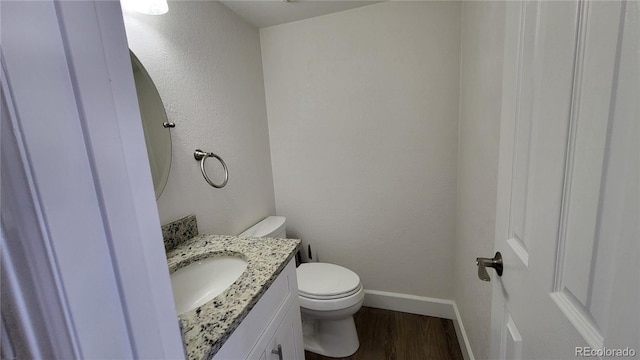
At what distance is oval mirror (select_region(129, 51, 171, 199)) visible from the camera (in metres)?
1.04

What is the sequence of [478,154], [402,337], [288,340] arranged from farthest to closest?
[402,337]
[478,154]
[288,340]

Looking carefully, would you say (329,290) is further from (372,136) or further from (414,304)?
(372,136)

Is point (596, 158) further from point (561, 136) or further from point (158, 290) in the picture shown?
point (158, 290)

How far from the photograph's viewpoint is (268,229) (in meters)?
→ 1.65

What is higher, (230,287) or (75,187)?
(75,187)

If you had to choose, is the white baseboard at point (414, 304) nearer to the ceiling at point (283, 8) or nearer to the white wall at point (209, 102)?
the white wall at point (209, 102)

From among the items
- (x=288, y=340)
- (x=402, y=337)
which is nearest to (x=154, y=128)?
(x=288, y=340)

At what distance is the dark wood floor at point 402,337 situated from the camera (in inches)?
59.7

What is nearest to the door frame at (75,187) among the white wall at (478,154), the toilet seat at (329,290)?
the white wall at (478,154)

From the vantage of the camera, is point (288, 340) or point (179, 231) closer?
point (288, 340)

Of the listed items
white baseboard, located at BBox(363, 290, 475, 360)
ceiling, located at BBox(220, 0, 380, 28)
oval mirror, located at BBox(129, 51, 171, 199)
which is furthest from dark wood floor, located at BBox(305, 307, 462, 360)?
ceiling, located at BBox(220, 0, 380, 28)

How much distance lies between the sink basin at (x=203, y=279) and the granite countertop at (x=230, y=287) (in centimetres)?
3

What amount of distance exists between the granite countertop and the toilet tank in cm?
38

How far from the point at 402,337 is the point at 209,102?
1854mm
